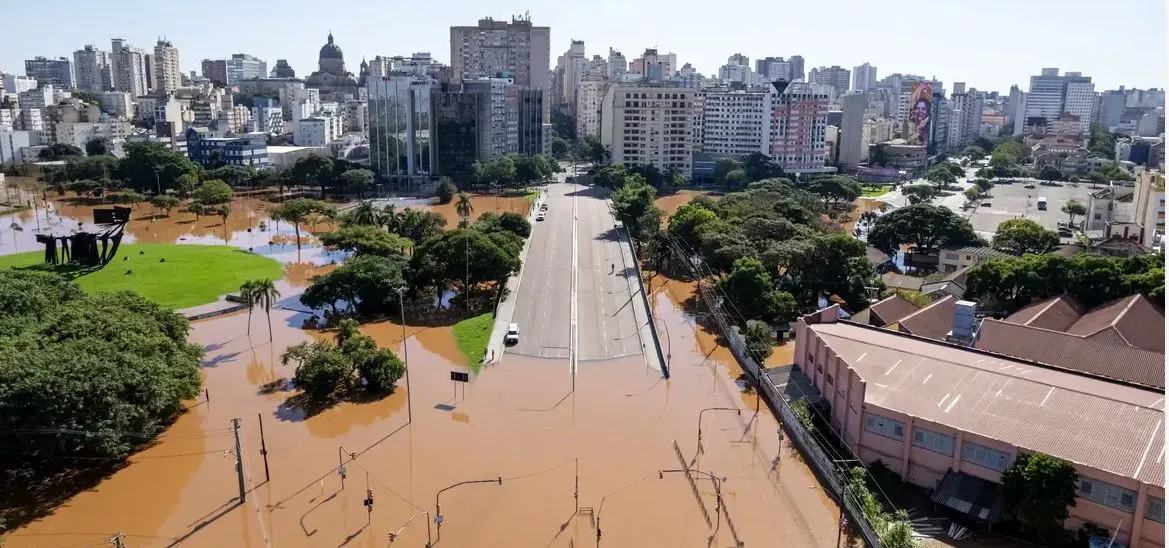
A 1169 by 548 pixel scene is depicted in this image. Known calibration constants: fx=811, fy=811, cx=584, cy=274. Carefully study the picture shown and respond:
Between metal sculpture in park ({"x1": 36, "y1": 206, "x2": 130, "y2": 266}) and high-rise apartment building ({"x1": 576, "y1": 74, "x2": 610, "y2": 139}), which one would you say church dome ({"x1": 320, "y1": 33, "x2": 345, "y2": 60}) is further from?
metal sculpture in park ({"x1": 36, "y1": 206, "x2": 130, "y2": 266})

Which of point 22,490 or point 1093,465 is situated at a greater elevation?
point 1093,465

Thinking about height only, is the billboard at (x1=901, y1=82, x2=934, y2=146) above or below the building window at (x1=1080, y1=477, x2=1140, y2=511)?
above

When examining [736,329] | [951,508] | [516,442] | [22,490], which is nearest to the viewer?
[951,508]

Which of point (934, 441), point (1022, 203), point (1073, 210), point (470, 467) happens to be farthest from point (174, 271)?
point (1022, 203)

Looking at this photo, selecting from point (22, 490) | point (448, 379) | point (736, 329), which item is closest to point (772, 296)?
point (736, 329)

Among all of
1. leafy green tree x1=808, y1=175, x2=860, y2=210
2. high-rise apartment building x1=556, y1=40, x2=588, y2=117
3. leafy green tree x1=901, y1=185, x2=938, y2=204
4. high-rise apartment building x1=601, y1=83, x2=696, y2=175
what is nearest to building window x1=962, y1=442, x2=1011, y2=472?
leafy green tree x1=808, y1=175, x2=860, y2=210

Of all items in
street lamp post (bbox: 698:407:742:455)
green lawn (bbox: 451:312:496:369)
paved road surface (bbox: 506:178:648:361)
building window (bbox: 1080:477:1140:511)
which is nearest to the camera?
building window (bbox: 1080:477:1140:511)

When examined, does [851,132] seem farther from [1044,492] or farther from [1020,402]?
[1044,492]

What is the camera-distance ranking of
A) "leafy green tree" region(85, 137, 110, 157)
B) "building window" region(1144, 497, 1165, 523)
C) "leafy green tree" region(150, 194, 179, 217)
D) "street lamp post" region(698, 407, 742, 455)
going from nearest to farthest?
"building window" region(1144, 497, 1165, 523), "street lamp post" region(698, 407, 742, 455), "leafy green tree" region(150, 194, 179, 217), "leafy green tree" region(85, 137, 110, 157)

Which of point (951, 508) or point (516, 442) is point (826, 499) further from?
point (516, 442)
